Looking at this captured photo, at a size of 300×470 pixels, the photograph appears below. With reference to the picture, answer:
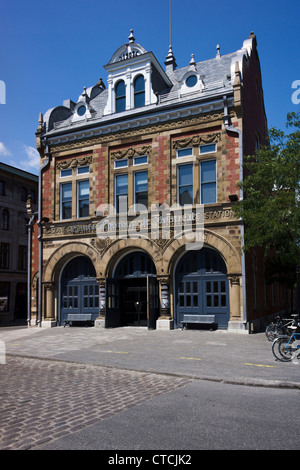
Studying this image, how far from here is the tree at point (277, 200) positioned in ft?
50.1

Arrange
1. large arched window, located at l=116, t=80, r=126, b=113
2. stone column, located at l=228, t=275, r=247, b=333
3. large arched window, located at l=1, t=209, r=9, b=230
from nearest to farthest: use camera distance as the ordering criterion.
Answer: stone column, located at l=228, t=275, r=247, b=333 < large arched window, located at l=116, t=80, r=126, b=113 < large arched window, located at l=1, t=209, r=9, b=230

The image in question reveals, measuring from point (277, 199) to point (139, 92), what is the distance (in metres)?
11.4

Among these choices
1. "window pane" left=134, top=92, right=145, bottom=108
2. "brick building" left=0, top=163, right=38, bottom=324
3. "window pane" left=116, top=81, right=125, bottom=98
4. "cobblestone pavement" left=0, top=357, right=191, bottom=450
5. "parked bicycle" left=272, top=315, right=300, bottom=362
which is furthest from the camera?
"brick building" left=0, top=163, right=38, bottom=324

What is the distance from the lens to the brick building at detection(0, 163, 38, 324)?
39312 millimetres

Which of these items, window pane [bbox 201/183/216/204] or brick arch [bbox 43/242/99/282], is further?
brick arch [bbox 43/242/99/282]

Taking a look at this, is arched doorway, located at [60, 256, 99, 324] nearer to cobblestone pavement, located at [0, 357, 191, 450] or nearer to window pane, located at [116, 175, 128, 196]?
window pane, located at [116, 175, 128, 196]

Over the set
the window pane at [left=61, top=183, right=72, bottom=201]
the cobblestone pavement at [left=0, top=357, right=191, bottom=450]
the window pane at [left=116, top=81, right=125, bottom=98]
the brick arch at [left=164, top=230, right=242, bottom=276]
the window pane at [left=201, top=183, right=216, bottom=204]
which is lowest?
the cobblestone pavement at [left=0, top=357, right=191, bottom=450]

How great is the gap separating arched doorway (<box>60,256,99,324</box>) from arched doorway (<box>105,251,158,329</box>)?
137 cm

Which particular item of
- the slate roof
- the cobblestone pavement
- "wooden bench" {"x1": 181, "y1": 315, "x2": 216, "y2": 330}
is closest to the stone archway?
the slate roof

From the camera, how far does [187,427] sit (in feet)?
18.6

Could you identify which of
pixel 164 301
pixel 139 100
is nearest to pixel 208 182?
pixel 164 301

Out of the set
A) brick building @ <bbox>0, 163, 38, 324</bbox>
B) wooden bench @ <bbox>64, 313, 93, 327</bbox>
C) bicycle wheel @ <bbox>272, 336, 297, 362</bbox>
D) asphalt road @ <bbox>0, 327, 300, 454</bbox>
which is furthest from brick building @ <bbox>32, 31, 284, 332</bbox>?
brick building @ <bbox>0, 163, 38, 324</bbox>

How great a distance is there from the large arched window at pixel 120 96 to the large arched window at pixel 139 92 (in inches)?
30.7
